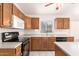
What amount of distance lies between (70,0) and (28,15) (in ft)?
25.7

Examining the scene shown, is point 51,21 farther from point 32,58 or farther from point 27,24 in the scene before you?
point 32,58

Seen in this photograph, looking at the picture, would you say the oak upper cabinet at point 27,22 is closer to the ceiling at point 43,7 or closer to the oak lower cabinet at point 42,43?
the oak lower cabinet at point 42,43

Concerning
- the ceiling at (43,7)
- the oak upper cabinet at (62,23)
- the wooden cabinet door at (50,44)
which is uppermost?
the ceiling at (43,7)

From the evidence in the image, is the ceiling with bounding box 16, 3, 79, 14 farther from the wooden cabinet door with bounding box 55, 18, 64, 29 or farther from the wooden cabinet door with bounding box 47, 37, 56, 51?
the wooden cabinet door with bounding box 55, 18, 64, 29

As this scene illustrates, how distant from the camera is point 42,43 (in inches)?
333

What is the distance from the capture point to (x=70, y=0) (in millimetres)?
1309

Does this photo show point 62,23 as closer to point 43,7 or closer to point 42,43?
point 42,43

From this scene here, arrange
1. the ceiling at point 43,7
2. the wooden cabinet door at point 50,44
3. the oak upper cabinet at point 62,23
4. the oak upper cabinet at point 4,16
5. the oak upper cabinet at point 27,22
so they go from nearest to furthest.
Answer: the oak upper cabinet at point 4,16 < the ceiling at point 43,7 < the wooden cabinet door at point 50,44 < the oak upper cabinet at point 27,22 < the oak upper cabinet at point 62,23

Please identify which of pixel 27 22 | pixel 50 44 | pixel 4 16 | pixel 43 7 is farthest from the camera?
pixel 27 22

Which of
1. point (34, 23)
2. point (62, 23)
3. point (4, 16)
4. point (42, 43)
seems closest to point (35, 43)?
point (42, 43)

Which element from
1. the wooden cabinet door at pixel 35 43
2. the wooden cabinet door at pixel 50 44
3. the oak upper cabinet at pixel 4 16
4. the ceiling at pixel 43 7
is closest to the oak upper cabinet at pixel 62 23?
the wooden cabinet door at pixel 50 44

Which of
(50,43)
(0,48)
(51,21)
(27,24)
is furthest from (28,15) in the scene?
(0,48)

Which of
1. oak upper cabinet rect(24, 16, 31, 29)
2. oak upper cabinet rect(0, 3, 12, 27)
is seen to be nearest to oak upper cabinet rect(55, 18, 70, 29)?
oak upper cabinet rect(24, 16, 31, 29)

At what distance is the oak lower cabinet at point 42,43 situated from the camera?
27.4ft
